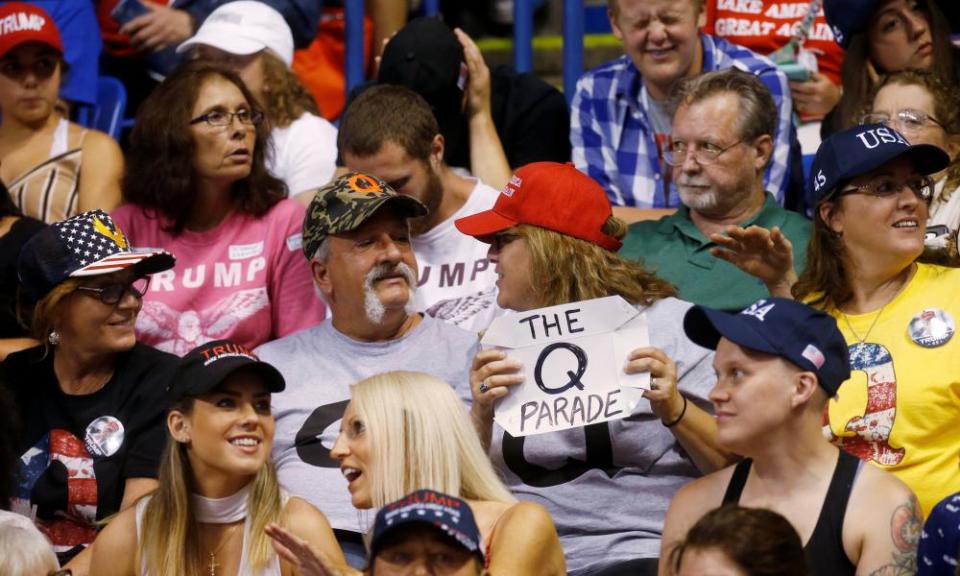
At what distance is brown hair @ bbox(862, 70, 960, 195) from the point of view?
17.7ft

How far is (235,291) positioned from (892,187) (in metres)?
2.33

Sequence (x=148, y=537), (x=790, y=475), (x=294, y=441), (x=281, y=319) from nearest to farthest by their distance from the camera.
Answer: (x=790, y=475) < (x=148, y=537) < (x=294, y=441) < (x=281, y=319)

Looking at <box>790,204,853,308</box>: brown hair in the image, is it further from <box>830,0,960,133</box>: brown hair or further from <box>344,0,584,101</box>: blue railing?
<box>344,0,584,101</box>: blue railing

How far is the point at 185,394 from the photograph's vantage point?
15.3ft

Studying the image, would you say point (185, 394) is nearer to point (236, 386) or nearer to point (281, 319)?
point (236, 386)

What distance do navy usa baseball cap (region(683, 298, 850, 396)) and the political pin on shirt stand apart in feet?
1.67

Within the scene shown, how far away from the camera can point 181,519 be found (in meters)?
4.57

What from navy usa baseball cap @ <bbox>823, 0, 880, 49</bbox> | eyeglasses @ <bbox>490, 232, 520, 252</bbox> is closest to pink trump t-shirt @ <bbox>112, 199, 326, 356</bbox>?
eyeglasses @ <bbox>490, 232, 520, 252</bbox>

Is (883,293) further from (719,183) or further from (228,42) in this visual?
(228,42)

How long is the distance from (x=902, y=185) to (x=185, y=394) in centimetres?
209

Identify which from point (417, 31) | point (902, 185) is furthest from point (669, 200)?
point (902, 185)

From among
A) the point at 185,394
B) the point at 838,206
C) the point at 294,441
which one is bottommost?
the point at 294,441

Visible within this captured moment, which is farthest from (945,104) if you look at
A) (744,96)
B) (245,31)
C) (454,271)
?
(245,31)

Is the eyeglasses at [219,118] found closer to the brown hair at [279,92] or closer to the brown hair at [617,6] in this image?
the brown hair at [279,92]
